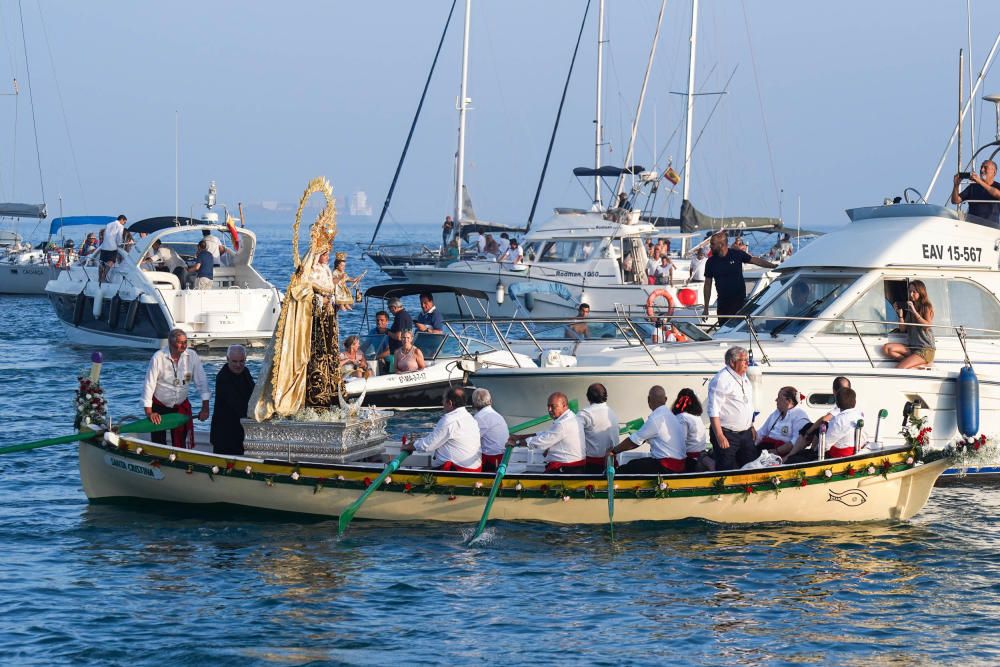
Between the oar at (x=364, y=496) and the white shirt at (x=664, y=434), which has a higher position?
the white shirt at (x=664, y=434)

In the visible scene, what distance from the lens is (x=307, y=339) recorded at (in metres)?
13.6

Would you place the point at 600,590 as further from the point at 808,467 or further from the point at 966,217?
the point at 966,217

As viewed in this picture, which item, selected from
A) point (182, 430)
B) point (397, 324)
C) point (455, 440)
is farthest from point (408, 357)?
point (455, 440)

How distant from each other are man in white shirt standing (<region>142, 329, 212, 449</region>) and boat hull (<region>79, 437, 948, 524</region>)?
762mm

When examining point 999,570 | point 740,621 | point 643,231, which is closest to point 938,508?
point 999,570

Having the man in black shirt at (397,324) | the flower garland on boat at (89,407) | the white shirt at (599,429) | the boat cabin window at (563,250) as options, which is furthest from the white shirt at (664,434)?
the boat cabin window at (563,250)

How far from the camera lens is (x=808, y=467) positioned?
1332 cm

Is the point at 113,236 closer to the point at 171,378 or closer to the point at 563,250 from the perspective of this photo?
the point at 563,250

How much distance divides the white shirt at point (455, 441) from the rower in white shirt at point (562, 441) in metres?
0.59

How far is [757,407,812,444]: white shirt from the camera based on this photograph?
46.5 ft

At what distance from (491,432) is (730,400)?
249 centimetres

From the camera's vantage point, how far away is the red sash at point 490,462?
13938 mm

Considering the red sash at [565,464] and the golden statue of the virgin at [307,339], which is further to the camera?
the red sash at [565,464]

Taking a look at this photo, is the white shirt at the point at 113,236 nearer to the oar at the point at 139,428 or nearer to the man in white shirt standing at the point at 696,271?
the man in white shirt standing at the point at 696,271
